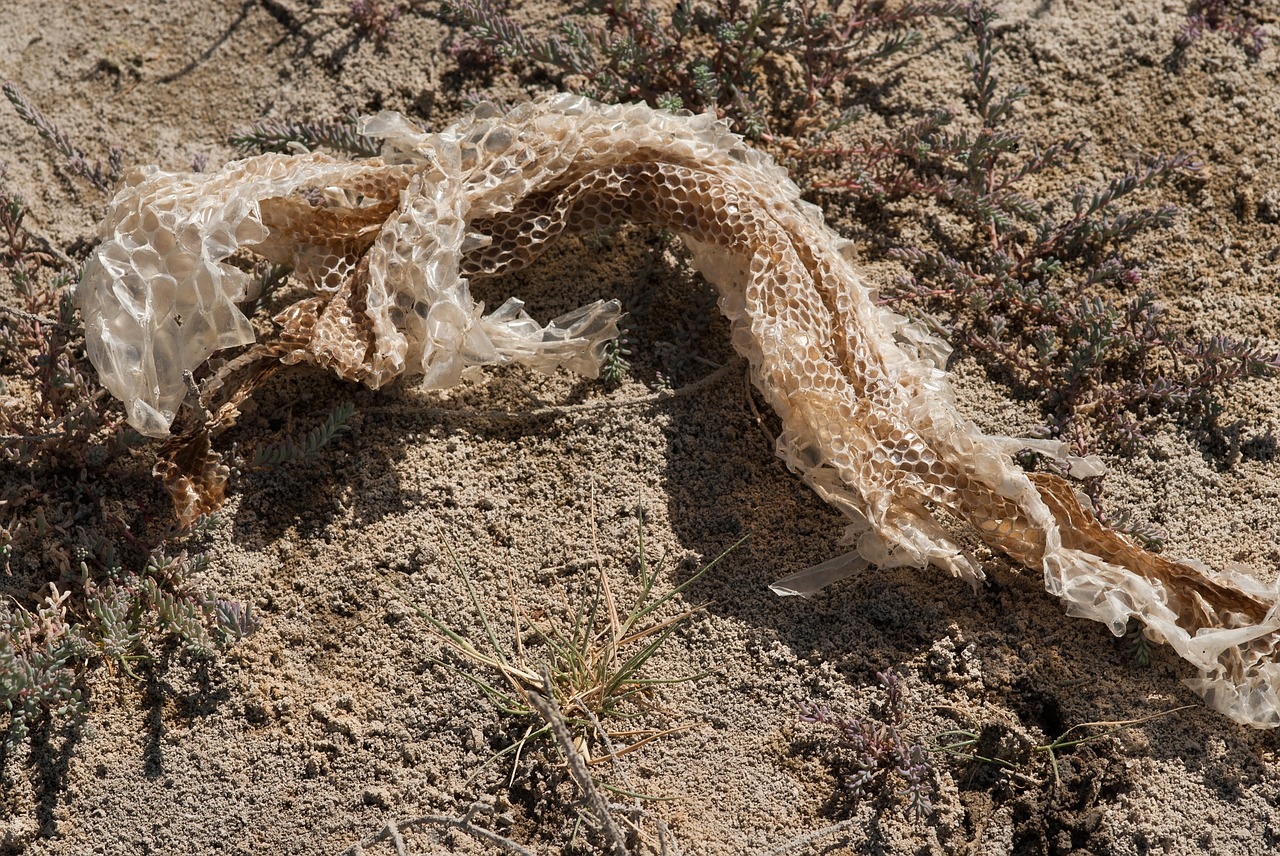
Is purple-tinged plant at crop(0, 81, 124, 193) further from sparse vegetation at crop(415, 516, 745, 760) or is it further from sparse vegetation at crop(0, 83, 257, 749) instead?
sparse vegetation at crop(415, 516, 745, 760)

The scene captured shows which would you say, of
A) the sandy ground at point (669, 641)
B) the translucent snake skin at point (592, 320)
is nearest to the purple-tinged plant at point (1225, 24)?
the sandy ground at point (669, 641)

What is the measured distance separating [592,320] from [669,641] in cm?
72

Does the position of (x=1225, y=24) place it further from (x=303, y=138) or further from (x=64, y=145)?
(x=64, y=145)

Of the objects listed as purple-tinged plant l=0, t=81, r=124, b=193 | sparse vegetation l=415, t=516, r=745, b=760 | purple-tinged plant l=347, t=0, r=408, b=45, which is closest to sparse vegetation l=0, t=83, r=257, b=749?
purple-tinged plant l=0, t=81, r=124, b=193

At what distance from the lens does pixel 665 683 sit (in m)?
2.21

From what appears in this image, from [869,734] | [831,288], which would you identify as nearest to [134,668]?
[869,734]

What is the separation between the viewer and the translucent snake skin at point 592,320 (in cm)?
224

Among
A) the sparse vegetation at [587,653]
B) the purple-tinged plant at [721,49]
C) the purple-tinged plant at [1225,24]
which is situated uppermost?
the purple-tinged plant at [1225,24]

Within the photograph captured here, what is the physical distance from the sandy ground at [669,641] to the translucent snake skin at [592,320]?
112 millimetres

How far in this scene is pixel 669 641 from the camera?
2301mm

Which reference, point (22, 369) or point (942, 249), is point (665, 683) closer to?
point (942, 249)

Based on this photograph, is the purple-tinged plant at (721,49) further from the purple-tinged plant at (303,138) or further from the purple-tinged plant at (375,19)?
the purple-tinged plant at (303,138)

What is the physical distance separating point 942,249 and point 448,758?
5.54 feet

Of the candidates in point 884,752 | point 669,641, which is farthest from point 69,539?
point 884,752
